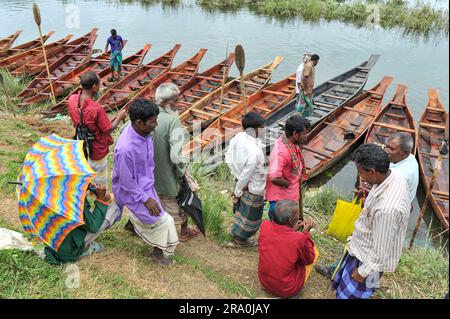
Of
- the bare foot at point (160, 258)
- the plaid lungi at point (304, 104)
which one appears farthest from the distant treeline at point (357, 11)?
the bare foot at point (160, 258)

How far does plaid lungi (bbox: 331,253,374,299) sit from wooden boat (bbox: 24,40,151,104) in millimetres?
8698

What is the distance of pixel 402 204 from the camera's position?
237 centimetres

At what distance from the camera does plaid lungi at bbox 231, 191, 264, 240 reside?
363cm

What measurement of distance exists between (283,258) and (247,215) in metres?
0.93

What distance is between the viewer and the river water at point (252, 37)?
1313 cm

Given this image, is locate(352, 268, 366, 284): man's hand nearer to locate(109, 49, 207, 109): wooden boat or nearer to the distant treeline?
locate(109, 49, 207, 109): wooden boat

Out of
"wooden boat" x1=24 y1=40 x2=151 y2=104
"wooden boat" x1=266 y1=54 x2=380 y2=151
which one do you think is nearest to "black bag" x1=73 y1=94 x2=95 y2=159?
"wooden boat" x1=266 y1=54 x2=380 y2=151

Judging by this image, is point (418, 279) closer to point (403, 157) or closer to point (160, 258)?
point (403, 157)

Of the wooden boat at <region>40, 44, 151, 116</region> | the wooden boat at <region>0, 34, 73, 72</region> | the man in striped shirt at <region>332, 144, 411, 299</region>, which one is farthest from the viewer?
the wooden boat at <region>0, 34, 73, 72</region>

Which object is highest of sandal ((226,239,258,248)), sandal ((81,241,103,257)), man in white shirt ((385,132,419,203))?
man in white shirt ((385,132,419,203))

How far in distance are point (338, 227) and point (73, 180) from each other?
260 centimetres
